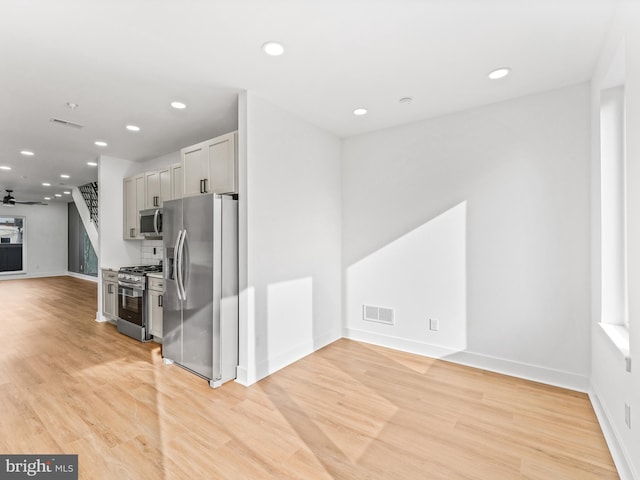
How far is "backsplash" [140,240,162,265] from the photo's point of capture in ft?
17.5

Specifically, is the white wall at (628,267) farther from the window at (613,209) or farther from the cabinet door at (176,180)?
the cabinet door at (176,180)

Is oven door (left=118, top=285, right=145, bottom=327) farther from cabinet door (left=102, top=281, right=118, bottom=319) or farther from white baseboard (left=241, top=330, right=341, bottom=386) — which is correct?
white baseboard (left=241, top=330, right=341, bottom=386)

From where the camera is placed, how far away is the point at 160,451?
6.59ft

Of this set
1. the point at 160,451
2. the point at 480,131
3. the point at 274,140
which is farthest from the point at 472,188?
the point at 160,451

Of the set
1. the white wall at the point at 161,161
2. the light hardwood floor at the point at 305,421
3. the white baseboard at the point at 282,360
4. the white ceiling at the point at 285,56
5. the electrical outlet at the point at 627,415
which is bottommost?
the light hardwood floor at the point at 305,421

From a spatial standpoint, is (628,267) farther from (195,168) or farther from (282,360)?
(195,168)

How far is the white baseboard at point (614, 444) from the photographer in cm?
172

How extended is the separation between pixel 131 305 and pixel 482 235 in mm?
4652

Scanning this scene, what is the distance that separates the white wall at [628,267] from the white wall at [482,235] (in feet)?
0.82

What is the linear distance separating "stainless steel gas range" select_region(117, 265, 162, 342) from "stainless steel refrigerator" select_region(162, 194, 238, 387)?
1121 mm

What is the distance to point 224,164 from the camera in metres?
3.40

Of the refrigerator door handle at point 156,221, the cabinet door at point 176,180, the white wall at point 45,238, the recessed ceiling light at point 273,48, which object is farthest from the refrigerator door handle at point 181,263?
the white wall at point 45,238

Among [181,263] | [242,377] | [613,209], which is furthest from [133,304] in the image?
[613,209]

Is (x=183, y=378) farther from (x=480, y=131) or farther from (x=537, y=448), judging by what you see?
(x=480, y=131)
